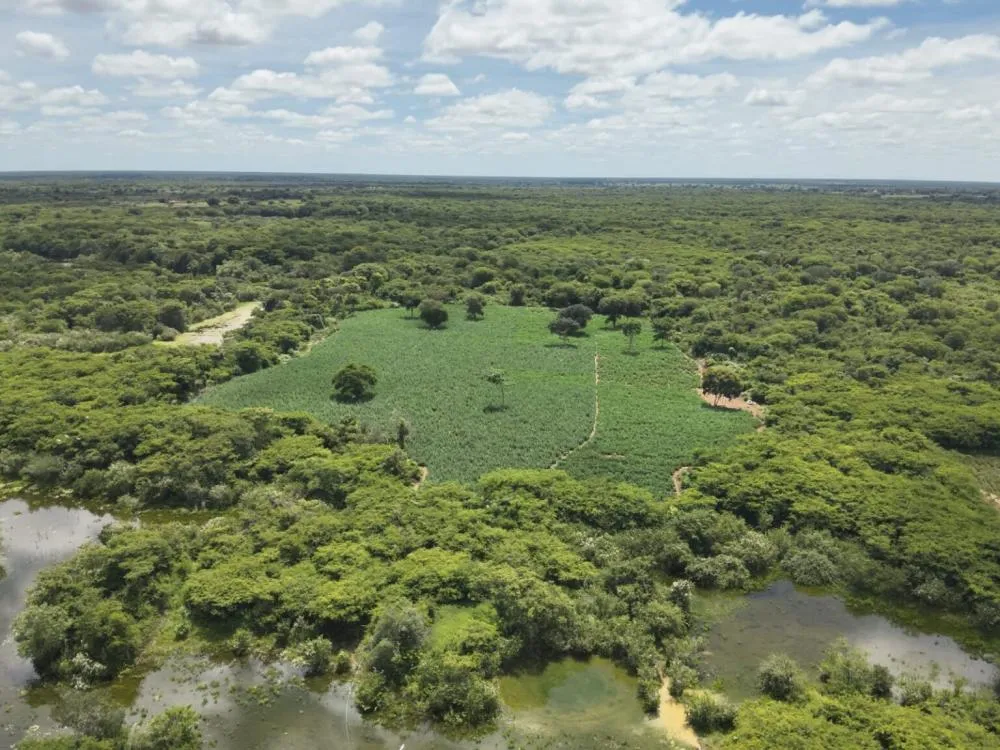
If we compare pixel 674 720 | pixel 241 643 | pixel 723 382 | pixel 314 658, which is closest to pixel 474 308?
pixel 723 382

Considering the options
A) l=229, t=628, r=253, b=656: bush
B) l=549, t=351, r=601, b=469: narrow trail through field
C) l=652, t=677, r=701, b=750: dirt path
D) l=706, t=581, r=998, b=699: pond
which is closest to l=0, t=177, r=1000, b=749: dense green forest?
l=229, t=628, r=253, b=656: bush

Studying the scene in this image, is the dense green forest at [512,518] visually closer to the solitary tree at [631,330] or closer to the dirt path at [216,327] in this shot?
the solitary tree at [631,330]

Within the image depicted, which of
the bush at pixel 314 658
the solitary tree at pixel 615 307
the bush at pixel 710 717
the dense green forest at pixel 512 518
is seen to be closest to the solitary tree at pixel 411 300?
the dense green forest at pixel 512 518

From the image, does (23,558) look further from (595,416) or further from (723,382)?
(723,382)

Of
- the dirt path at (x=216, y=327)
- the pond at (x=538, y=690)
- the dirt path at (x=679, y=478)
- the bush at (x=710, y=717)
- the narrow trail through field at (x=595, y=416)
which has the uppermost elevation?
the dirt path at (x=216, y=327)

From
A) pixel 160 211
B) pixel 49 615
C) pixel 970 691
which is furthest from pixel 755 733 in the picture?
pixel 160 211

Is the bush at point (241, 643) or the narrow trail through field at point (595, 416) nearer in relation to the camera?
the bush at point (241, 643)

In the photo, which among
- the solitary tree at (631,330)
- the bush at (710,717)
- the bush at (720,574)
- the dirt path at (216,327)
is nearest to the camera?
the bush at (710,717)
